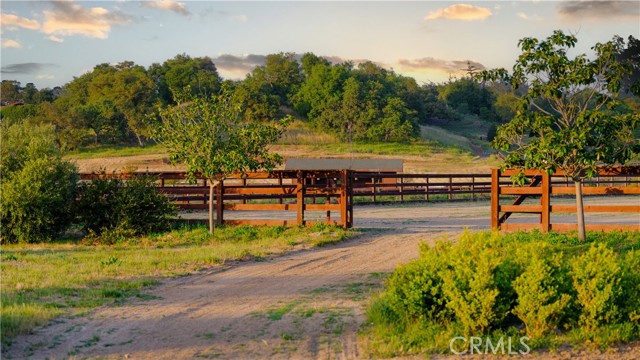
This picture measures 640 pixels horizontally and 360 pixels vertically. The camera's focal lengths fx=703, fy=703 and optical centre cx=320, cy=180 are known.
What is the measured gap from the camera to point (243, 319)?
33.0 ft

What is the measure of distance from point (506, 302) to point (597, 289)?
117cm

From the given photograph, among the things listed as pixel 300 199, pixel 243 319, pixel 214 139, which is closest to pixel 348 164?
pixel 300 199

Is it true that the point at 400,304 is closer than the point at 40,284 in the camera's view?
Yes

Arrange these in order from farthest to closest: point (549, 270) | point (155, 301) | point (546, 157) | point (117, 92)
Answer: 1. point (117, 92)
2. point (546, 157)
3. point (155, 301)
4. point (549, 270)

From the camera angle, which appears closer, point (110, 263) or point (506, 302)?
point (506, 302)

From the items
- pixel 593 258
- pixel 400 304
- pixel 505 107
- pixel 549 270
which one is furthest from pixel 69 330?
pixel 505 107

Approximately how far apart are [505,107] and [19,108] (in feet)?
219

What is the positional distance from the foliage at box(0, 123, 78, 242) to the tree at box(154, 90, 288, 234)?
3194 millimetres

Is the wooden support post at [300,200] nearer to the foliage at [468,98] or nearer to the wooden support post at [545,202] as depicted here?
the wooden support post at [545,202]

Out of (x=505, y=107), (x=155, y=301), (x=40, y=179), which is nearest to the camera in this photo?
(x=155, y=301)

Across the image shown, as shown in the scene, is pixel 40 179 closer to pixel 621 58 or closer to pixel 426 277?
pixel 426 277

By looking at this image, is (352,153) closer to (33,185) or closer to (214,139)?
(214,139)

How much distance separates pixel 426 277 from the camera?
31.5 ft

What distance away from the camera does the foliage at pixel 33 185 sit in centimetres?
2052
